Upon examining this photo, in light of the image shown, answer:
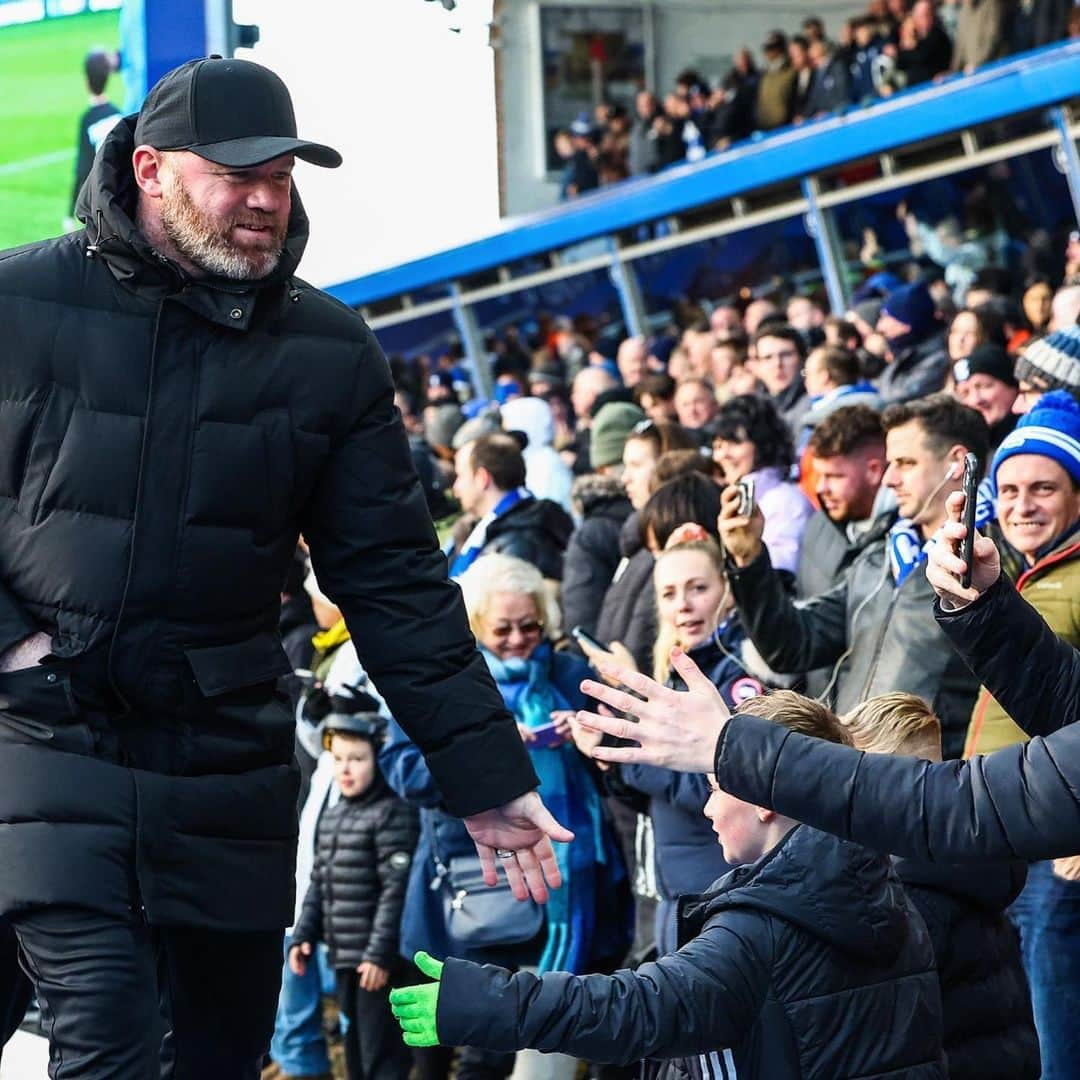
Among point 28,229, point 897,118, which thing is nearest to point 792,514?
point 28,229

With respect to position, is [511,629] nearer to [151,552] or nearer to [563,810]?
[563,810]

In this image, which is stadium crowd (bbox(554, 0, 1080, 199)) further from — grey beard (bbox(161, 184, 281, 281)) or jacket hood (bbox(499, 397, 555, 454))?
grey beard (bbox(161, 184, 281, 281))

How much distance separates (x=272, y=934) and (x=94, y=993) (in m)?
0.44

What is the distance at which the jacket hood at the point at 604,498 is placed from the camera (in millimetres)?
8367

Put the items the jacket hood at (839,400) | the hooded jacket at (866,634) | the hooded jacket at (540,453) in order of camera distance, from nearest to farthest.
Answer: the hooded jacket at (866,634) → the jacket hood at (839,400) → the hooded jacket at (540,453)

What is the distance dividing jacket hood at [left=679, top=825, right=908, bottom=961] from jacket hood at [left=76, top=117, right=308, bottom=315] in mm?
1380

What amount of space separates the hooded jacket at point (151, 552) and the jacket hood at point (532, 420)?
769 cm

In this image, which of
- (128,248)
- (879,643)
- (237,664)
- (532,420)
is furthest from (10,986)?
(532,420)

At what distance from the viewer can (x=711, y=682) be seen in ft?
12.9

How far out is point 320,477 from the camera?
387 centimetres

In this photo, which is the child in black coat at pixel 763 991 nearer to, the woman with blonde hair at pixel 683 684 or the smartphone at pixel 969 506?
the smartphone at pixel 969 506

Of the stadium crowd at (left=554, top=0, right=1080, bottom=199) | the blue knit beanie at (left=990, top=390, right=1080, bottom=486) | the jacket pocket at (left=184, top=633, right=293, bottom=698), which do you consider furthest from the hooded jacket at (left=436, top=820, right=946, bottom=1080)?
the stadium crowd at (left=554, top=0, right=1080, bottom=199)

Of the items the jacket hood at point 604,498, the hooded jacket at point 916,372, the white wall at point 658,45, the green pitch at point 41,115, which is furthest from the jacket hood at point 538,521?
the white wall at point 658,45

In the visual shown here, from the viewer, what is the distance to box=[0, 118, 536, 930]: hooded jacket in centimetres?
351
